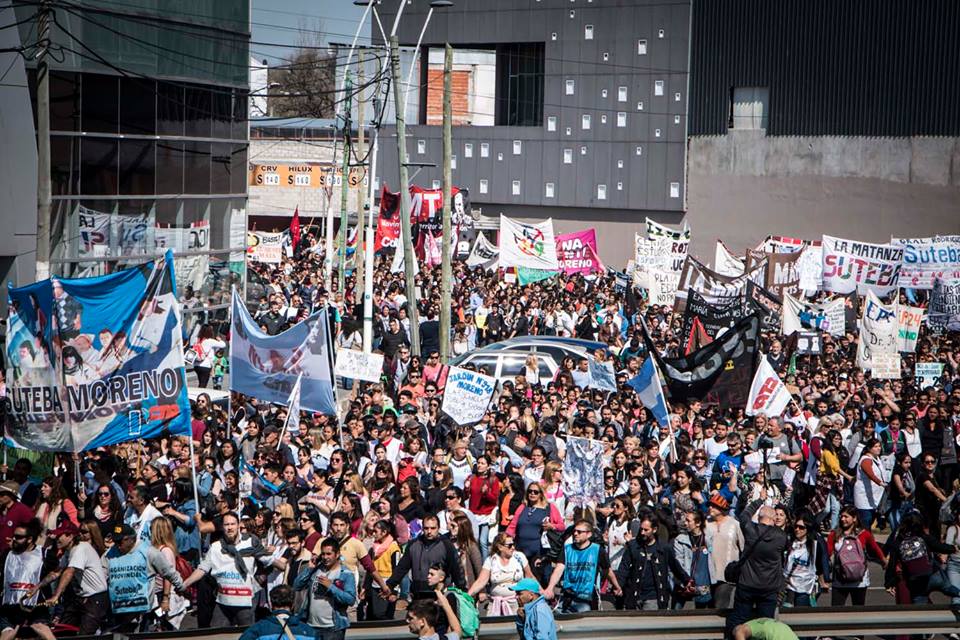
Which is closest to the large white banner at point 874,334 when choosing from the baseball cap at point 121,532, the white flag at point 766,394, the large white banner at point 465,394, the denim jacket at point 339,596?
the white flag at point 766,394

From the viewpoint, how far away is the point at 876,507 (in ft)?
49.8

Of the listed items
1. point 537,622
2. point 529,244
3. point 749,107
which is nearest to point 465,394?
point 537,622

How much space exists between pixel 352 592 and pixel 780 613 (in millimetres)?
3288

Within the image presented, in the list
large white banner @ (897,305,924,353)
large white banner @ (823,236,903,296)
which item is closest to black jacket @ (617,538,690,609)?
large white banner @ (897,305,924,353)

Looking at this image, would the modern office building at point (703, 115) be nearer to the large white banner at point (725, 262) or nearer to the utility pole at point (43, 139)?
the large white banner at point (725, 262)

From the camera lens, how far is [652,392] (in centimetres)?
1669

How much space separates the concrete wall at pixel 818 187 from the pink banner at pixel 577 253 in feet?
54.5

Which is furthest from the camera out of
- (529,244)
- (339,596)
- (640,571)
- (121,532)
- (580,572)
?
(529,244)

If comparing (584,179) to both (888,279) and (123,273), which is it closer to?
(888,279)

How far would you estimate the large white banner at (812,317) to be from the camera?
83.3 ft

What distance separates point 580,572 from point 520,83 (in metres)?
50.6

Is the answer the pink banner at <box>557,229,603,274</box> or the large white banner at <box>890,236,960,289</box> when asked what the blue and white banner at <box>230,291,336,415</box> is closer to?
the large white banner at <box>890,236,960,289</box>

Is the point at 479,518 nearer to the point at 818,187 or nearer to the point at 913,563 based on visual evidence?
the point at 913,563

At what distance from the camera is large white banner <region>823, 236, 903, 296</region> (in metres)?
30.2
